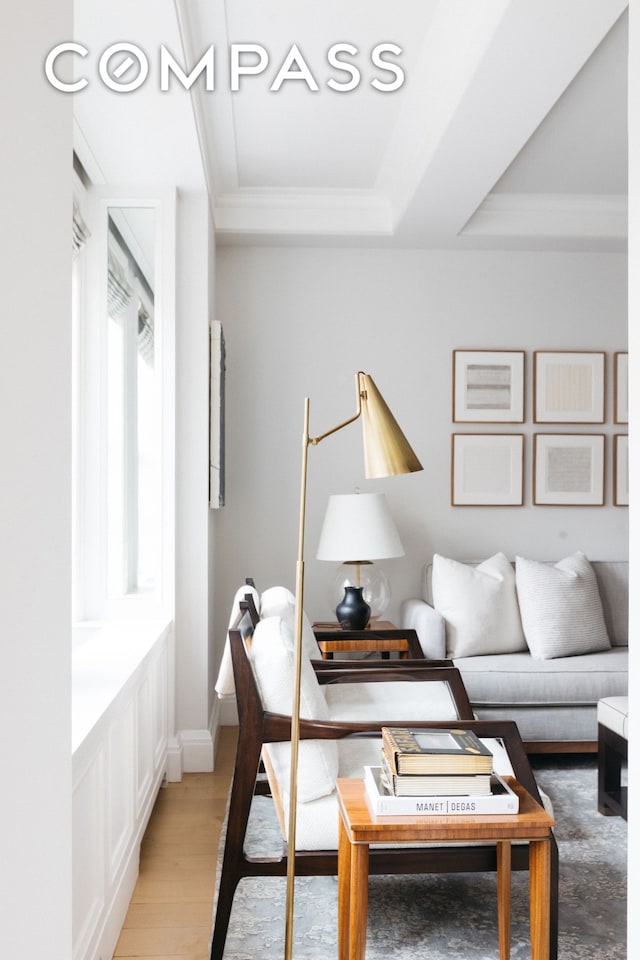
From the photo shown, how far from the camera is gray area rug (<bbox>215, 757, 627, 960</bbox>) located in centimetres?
221

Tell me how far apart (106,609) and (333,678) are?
3.82ft

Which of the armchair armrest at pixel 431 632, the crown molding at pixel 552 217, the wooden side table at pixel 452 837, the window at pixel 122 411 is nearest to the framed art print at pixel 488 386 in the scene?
the crown molding at pixel 552 217

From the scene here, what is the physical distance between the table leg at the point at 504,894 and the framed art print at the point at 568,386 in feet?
9.88

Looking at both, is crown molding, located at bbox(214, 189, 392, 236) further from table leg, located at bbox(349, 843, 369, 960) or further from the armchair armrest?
table leg, located at bbox(349, 843, 369, 960)

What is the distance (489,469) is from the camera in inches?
183

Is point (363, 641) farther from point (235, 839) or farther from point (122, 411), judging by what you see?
point (235, 839)

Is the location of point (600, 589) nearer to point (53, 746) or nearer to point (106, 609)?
point (106, 609)

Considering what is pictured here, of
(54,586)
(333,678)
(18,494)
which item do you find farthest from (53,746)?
(333,678)

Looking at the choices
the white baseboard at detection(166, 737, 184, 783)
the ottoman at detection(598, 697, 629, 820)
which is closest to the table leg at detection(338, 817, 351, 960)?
the ottoman at detection(598, 697, 629, 820)

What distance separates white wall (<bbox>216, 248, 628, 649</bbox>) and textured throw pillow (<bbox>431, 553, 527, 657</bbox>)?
21.5 inches

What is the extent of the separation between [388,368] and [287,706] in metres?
2.80

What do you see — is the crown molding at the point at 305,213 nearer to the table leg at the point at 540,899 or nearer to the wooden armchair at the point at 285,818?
the wooden armchair at the point at 285,818

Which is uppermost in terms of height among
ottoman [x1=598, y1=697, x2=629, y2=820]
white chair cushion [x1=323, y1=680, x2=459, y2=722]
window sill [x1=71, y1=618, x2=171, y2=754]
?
window sill [x1=71, y1=618, x2=171, y2=754]

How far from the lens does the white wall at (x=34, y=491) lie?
3.16 ft
